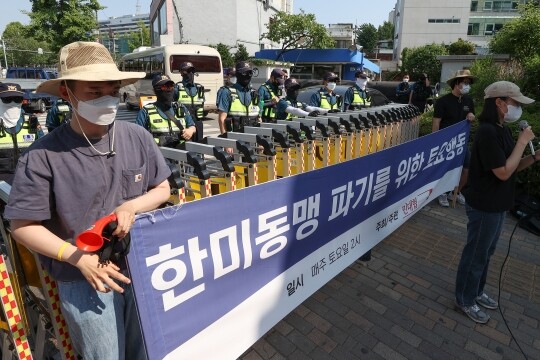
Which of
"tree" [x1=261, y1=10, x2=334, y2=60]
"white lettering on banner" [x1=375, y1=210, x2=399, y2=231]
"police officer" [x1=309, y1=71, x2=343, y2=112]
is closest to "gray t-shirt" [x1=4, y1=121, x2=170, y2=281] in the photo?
"white lettering on banner" [x1=375, y1=210, x2=399, y2=231]

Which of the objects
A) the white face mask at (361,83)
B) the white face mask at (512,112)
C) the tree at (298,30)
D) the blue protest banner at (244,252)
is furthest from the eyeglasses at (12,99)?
the tree at (298,30)

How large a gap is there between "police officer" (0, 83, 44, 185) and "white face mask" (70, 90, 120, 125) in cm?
385

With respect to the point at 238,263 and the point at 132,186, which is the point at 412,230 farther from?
the point at 132,186

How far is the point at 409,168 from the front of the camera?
4109mm

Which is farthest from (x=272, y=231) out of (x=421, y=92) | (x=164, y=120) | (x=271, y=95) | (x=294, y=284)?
(x=421, y=92)

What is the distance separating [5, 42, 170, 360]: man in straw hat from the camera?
1533 millimetres

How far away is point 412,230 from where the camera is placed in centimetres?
505

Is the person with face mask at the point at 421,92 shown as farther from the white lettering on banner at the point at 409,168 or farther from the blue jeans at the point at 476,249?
the blue jeans at the point at 476,249

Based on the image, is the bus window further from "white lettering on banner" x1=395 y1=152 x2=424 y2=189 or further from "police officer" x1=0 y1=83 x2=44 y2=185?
"white lettering on banner" x1=395 y1=152 x2=424 y2=189

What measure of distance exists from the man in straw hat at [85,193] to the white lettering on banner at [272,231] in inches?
28.1

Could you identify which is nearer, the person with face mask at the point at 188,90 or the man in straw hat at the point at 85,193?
the man in straw hat at the point at 85,193

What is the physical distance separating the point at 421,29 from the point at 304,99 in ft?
176

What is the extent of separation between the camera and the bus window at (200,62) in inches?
609

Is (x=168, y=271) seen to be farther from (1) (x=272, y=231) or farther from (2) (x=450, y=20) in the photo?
(2) (x=450, y=20)
